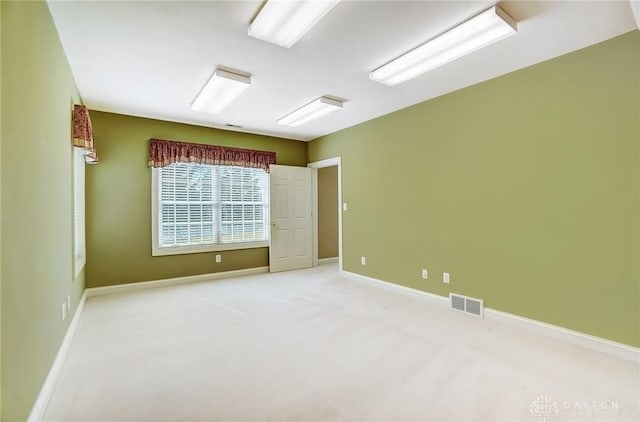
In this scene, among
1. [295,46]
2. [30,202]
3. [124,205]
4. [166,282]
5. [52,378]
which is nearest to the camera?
[30,202]

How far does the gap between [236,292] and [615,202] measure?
420 centimetres

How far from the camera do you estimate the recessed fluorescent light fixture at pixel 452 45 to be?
2.19 m

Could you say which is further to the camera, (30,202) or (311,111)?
(311,111)

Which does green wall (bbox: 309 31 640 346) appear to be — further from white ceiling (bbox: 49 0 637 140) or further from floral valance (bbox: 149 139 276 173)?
floral valance (bbox: 149 139 276 173)

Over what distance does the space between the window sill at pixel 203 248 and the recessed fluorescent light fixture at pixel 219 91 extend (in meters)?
2.18

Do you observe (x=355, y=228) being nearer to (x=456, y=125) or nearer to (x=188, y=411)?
(x=456, y=125)

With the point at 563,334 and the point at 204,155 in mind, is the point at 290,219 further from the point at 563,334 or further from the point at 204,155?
the point at 563,334

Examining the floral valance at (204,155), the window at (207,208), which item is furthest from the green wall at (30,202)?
the window at (207,208)

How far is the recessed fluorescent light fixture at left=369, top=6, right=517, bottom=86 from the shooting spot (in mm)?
2188

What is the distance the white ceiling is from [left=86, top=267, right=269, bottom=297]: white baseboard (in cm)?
251

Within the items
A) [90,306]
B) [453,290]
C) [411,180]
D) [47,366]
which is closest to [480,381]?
[453,290]

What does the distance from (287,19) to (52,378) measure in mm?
2911

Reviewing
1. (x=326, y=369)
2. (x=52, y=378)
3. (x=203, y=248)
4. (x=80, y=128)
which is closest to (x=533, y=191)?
(x=326, y=369)

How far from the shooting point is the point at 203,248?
506 cm
